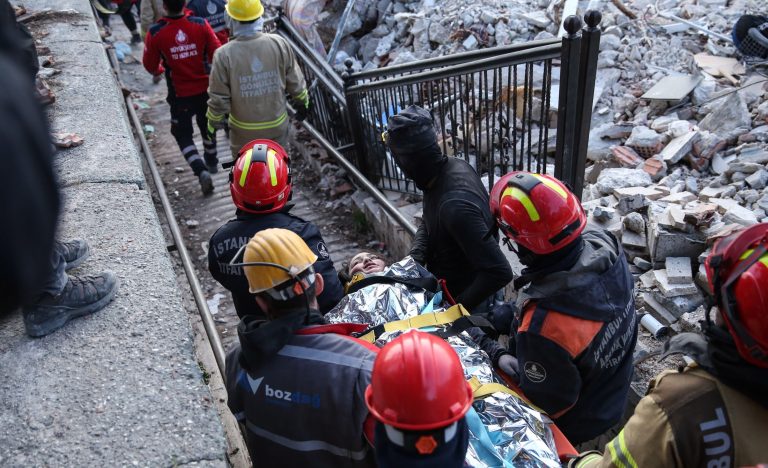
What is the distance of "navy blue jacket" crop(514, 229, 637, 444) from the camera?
2.16 metres

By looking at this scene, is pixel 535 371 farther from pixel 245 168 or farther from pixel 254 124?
pixel 254 124

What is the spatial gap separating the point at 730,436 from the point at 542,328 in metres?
0.73

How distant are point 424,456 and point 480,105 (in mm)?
3261

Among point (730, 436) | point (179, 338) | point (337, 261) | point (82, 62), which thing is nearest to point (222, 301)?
point (337, 261)

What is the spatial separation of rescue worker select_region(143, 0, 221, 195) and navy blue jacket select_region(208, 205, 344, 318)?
3121 millimetres

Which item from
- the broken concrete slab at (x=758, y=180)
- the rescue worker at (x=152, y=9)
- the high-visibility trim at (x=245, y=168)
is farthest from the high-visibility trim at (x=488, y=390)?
the rescue worker at (x=152, y=9)

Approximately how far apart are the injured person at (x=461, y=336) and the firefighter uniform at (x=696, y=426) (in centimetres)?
48

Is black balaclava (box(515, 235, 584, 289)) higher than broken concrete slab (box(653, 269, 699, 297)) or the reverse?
higher

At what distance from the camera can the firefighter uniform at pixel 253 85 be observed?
5199mm

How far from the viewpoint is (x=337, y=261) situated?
5.65m

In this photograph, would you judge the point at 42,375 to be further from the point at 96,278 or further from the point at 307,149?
the point at 307,149

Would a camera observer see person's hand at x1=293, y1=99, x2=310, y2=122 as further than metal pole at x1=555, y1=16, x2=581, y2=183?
Yes

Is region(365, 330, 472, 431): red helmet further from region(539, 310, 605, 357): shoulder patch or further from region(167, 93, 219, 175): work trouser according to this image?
region(167, 93, 219, 175): work trouser

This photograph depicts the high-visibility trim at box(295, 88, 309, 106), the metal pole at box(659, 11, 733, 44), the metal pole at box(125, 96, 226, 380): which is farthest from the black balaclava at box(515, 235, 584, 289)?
the metal pole at box(659, 11, 733, 44)
